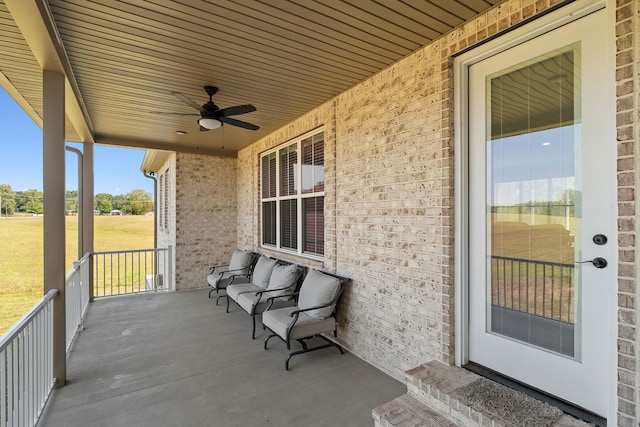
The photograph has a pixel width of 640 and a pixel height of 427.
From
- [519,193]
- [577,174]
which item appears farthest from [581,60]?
[519,193]

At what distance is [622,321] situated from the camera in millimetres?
1573

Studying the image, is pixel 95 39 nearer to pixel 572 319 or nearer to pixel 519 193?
pixel 519 193

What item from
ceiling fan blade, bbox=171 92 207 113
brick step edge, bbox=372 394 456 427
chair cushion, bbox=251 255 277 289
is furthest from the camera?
chair cushion, bbox=251 255 277 289

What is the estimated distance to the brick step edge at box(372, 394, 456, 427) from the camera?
6.64 ft

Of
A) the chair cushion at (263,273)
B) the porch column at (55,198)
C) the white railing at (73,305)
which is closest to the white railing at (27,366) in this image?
the porch column at (55,198)

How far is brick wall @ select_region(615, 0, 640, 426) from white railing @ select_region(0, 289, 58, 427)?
3088 mm

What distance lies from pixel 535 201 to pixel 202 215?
613 centimetres

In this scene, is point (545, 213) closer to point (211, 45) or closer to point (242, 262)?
point (211, 45)

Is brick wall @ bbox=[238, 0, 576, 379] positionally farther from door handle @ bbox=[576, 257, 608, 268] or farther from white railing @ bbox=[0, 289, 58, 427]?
white railing @ bbox=[0, 289, 58, 427]

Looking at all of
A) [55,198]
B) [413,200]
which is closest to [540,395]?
[413,200]

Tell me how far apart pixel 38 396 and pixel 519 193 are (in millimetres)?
3780

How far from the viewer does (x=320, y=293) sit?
350 cm

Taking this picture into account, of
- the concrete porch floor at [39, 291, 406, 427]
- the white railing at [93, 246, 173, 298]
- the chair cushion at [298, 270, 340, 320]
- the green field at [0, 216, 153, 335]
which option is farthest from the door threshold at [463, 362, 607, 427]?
the green field at [0, 216, 153, 335]

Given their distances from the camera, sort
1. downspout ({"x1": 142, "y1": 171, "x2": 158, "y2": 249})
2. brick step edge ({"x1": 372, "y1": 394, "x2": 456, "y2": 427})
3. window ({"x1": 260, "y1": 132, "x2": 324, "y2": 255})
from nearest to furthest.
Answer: brick step edge ({"x1": 372, "y1": 394, "x2": 456, "y2": 427}) → window ({"x1": 260, "y1": 132, "x2": 324, "y2": 255}) → downspout ({"x1": 142, "y1": 171, "x2": 158, "y2": 249})
